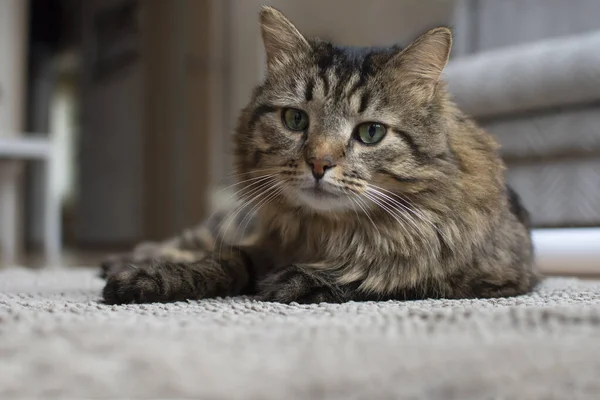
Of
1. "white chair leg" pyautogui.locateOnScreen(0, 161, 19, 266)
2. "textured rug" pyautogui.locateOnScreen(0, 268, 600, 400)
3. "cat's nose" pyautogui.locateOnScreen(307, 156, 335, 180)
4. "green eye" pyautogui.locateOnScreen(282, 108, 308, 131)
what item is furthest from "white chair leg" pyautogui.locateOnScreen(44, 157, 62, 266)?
"textured rug" pyautogui.locateOnScreen(0, 268, 600, 400)

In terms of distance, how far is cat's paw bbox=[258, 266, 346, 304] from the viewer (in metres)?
1.12

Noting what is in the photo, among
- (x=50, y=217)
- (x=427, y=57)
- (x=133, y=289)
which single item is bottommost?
(x=50, y=217)

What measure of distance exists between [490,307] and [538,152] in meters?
1.09

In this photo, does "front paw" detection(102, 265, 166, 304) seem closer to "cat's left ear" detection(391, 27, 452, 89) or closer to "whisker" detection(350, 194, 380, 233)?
"whisker" detection(350, 194, 380, 233)

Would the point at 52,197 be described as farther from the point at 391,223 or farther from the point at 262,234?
the point at 391,223

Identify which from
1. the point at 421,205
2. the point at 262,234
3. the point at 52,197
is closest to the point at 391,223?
the point at 421,205

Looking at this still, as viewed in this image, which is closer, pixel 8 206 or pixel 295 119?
pixel 295 119

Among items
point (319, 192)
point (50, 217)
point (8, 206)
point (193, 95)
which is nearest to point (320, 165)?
point (319, 192)

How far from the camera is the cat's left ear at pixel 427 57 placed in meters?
1.18

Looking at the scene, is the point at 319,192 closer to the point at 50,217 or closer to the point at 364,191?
the point at 364,191

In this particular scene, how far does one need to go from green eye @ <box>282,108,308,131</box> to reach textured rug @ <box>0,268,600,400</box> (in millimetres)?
489

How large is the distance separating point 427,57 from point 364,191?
310mm

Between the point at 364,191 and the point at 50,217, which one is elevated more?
the point at 364,191

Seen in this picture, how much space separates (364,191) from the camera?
44.4 inches
